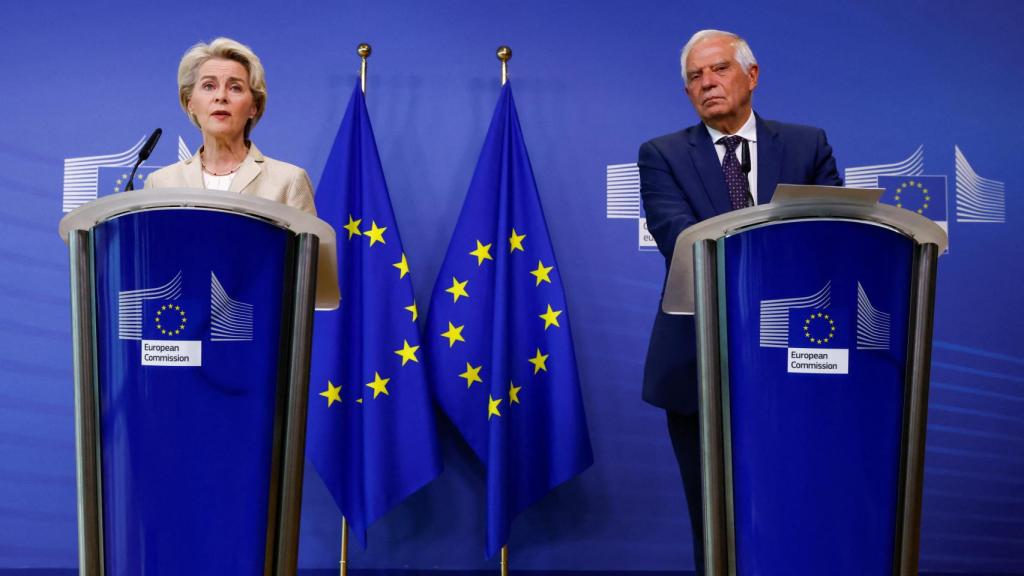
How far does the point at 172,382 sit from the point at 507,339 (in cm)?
192

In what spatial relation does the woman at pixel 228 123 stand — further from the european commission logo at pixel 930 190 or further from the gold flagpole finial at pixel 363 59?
the european commission logo at pixel 930 190

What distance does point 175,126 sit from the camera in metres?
3.66

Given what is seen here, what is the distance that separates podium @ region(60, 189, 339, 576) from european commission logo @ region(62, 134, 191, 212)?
223 centimetres

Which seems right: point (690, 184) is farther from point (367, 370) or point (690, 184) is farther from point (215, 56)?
point (367, 370)

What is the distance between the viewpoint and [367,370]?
330cm

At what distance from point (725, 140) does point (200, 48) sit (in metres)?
1.45

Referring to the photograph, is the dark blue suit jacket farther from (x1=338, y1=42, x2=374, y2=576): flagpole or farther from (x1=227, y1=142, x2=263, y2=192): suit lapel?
(x1=338, y1=42, x2=374, y2=576): flagpole

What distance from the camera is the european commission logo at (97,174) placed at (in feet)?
11.9

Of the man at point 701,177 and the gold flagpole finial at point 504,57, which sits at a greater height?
the gold flagpole finial at point 504,57

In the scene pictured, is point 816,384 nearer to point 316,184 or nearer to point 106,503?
point 106,503

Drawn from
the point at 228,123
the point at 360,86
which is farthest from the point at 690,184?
the point at 360,86

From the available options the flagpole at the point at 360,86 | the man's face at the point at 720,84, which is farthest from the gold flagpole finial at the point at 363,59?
the man's face at the point at 720,84

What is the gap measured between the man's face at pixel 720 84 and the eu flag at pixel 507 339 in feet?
3.49

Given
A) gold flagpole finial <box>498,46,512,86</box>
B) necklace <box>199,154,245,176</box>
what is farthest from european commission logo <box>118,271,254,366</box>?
gold flagpole finial <box>498,46,512,86</box>
